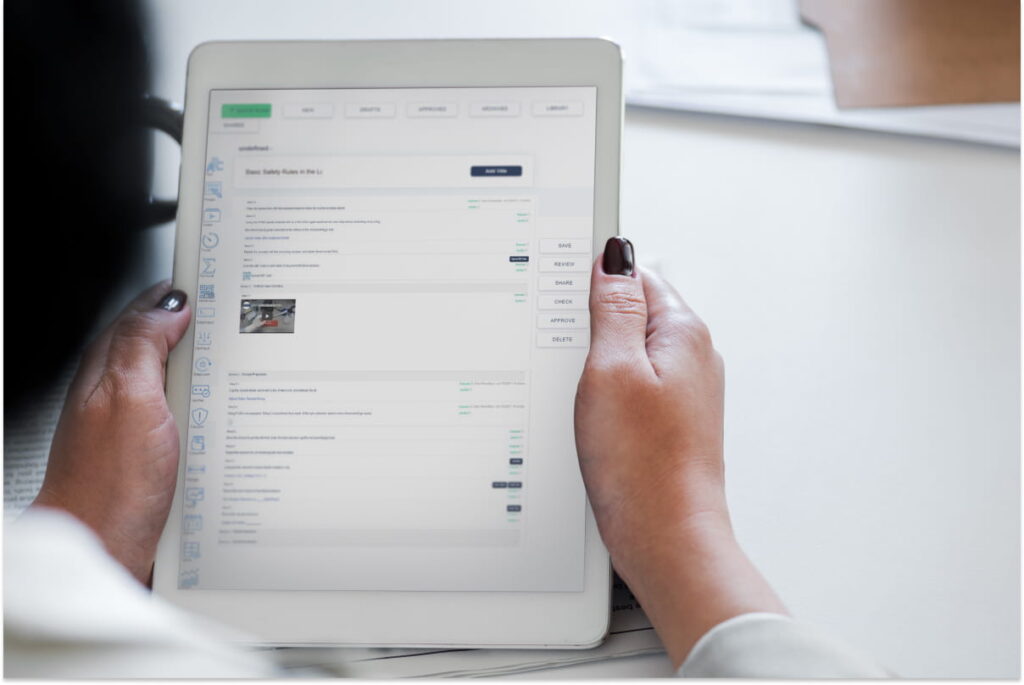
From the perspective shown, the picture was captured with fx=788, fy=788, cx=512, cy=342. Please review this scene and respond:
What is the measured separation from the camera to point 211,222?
0.39 metres

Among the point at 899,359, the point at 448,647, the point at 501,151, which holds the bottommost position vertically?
the point at 448,647

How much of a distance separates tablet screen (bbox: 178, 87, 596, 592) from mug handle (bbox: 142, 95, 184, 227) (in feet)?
0.22

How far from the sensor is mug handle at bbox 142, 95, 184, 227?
445 millimetres

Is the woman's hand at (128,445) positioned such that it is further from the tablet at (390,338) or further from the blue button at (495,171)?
the blue button at (495,171)

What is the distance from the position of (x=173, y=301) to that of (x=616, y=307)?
0.21 metres

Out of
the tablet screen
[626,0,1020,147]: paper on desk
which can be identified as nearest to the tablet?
the tablet screen

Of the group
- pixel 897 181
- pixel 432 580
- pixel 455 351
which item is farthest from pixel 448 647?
pixel 897 181

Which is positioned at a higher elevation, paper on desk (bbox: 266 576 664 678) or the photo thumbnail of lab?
the photo thumbnail of lab

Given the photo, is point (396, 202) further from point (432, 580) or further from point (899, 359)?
point (899, 359)

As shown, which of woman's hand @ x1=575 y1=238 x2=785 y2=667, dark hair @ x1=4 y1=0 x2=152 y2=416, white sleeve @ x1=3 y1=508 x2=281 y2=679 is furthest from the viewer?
dark hair @ x1=4 y1=0 x2=152 y2=416

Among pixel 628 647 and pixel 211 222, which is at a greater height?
pixel 211 222

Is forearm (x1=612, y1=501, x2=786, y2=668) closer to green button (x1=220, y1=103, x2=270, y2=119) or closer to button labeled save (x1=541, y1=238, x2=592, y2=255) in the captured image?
button labeled save (x1=541, y1=238, x2=592, y2=255)

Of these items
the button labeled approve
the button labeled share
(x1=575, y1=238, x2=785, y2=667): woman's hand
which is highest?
the button labeled share

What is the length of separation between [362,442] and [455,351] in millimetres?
61
